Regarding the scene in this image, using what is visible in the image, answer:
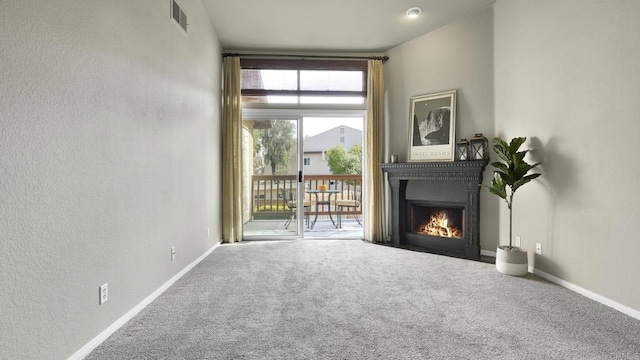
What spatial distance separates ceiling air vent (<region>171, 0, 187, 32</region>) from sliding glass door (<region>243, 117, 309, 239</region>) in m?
1.87

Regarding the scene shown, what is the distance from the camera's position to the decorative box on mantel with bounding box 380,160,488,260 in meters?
3.71

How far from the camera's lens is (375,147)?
4609 mm

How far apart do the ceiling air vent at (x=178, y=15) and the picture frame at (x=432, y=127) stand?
2968 millimetres

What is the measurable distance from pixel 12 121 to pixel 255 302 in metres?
1.77

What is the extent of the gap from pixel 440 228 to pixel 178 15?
12.8 ft

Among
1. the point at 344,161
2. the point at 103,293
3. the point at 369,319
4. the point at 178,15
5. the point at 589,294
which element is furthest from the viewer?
the point at 344,161

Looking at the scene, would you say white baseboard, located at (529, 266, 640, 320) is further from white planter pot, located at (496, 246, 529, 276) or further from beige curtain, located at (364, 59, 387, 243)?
beige curtain, located at (364, 59, 387, 243)

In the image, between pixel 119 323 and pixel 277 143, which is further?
pixel 277 143

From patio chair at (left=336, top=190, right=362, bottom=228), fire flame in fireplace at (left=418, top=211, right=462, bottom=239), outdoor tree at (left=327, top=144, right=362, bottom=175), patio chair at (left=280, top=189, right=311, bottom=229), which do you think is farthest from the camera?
outdoor tree at (left=327, top=144, right=362, bottom=175)

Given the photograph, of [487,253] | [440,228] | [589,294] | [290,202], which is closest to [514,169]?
[589,294]

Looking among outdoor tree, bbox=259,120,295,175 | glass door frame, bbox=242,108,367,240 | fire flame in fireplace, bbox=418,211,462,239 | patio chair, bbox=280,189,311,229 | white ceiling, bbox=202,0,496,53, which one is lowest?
fire flame in fireplace, bbox=418,211,462,239

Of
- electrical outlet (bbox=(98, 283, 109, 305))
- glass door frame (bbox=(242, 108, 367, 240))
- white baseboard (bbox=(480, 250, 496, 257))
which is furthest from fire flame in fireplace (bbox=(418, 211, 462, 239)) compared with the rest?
electrical outlet (bbox=(98, 283, 109, 305))

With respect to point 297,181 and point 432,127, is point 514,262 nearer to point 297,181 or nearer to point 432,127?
point 432,127

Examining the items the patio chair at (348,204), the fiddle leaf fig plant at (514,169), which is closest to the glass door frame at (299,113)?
the patio chair at (348,204)
